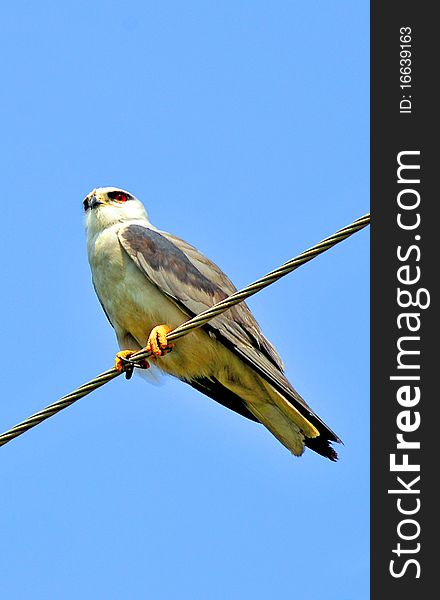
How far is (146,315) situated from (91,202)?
1.42 meters

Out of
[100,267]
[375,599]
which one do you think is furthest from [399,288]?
[100,267]

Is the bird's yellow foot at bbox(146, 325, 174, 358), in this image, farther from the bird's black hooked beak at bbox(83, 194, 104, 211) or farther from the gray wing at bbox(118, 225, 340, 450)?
the bird's black hooked beak at bbox(83, 194, 104, 211)

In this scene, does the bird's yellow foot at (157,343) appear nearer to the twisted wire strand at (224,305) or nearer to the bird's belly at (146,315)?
the bird's belly at (146,315)

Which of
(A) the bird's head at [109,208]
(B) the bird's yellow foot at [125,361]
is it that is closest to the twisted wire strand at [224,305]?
(B) the bird's yellow foot at [125,361]

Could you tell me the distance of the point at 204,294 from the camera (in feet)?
28.8

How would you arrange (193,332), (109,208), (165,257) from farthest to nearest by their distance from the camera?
1. (109,208)
2. (165,257)
3. (193,332)

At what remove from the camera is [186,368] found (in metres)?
8.72

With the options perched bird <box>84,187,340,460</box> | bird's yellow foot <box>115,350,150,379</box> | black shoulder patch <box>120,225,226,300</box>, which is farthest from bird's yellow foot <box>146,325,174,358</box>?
black shoulder patch <box>120,225,226,300</box>

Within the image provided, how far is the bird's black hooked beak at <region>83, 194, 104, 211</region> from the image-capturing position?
374 inches

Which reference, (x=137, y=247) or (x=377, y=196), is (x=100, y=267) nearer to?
(x=137, y=247)

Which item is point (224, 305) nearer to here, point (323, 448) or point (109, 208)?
point (323, 448)

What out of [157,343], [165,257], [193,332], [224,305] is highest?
[165,257]

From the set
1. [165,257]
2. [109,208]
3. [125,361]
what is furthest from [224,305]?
[109,208]

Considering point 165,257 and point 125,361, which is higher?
point 165,257
